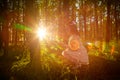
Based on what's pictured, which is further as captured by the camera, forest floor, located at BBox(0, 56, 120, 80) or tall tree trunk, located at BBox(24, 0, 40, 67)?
forest floor, located at BBox(0, 56, 120, 80)

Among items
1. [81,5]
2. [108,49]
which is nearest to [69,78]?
[108,49]

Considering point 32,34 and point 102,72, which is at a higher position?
point 32,34

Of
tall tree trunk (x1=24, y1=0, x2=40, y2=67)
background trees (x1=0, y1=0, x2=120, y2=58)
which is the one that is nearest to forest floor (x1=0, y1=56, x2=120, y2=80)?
tall tree trunk (x1=24, y1=0, x2=40, y2=67)

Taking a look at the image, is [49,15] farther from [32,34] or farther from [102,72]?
[32,34]

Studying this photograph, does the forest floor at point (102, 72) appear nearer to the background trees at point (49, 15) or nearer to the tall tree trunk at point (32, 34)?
the tall tree trunk at point (32, 34)

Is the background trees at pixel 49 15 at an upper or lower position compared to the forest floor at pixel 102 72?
upper

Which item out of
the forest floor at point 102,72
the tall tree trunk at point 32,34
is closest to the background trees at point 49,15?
the tall tree trunk at point 32,34

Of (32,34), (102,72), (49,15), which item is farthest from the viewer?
(49,15)

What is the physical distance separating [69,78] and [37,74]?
145 centimetres

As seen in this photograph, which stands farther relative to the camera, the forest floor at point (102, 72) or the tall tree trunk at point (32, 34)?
the forest floor at point (102, 72)

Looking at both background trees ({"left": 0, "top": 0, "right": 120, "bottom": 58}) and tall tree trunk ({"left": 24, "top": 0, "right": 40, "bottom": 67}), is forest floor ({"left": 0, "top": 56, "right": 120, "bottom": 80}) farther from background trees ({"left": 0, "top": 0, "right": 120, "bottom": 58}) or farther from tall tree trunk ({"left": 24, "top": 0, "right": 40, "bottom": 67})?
background trees ({"left": 0, "top": 0, "right": 120, "bottom": 58})

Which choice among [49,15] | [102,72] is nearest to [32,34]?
[102,72]

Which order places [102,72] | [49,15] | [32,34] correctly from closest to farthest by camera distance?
[32,34] → [102,72] → [49,15]

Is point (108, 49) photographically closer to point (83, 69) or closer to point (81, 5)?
point (83, 69)
